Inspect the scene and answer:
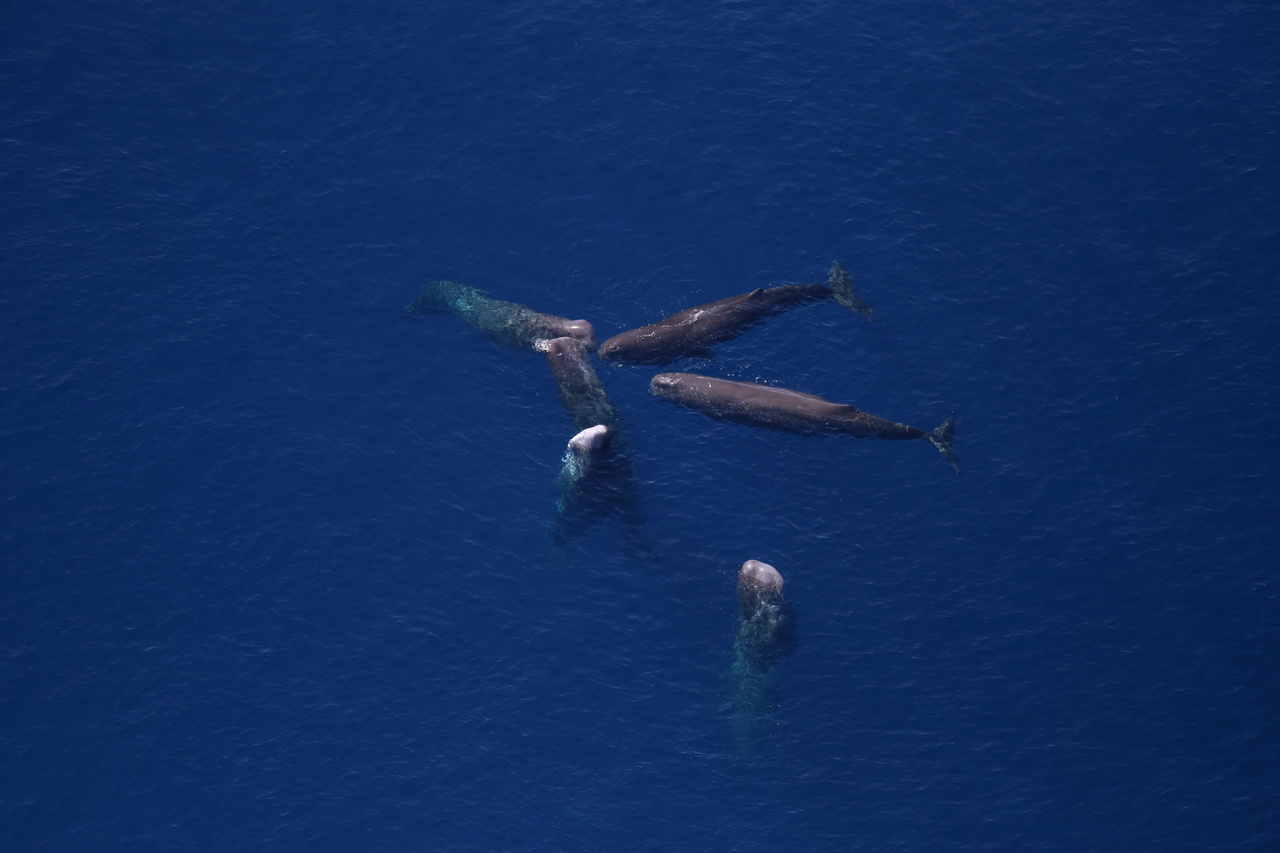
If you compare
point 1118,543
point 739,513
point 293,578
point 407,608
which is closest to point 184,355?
point 293,578

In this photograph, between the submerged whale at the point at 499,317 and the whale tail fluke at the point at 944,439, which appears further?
the submerged whale at the point at 499,317

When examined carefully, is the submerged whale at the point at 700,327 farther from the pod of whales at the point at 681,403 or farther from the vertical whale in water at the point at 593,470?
the vertical whale in water at the point at 593,470

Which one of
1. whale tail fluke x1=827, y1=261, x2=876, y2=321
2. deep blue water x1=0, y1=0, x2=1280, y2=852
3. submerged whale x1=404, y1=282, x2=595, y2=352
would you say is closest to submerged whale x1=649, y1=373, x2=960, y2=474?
deep blue water x1=0, y1=0, x2=1280, y2=852

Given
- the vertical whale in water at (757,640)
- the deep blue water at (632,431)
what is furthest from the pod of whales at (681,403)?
the deep blue water at (632,431)

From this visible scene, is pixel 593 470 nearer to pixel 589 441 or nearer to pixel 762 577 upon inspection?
pixel 589 441

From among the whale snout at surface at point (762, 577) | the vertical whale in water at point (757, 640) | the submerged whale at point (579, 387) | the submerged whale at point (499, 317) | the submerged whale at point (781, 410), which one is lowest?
the vertical whale in water at point (757, 640)

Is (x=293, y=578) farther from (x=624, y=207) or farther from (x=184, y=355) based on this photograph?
(x=624, y=207)
